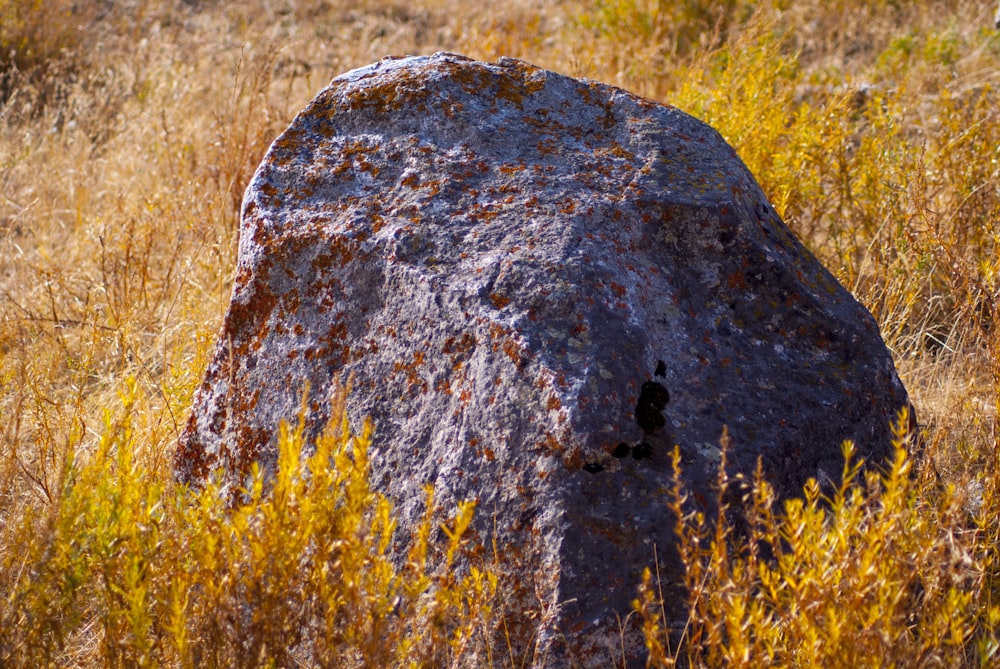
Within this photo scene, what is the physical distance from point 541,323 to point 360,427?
52 cm

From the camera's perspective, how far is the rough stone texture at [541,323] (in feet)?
6.07

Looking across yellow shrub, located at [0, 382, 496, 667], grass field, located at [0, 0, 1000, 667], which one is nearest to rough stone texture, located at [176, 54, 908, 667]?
grass field, located at [0, 0, 1000, 667]

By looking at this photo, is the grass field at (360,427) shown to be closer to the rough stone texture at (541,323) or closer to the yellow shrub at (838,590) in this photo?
the yellow shrub at (838,590)

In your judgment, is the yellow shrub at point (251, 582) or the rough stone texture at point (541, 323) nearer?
the yellow shrub at point (251, 582)

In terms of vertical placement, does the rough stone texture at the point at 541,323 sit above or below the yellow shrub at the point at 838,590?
above

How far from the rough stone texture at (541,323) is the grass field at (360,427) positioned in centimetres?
14

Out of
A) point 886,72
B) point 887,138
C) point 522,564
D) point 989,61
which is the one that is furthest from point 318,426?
point 989,61

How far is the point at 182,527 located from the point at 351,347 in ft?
1.91

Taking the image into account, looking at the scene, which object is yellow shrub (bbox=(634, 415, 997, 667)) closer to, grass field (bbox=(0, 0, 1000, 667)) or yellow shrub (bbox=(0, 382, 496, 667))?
grass field (bbox=(0, 0, 1000, 667))

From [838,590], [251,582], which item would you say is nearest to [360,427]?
[251,582]

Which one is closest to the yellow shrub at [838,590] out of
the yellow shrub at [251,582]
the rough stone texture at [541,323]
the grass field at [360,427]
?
the grass field at [360,427]

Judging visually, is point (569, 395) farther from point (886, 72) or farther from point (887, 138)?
point (886, 72)

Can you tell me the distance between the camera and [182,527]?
2.00 m

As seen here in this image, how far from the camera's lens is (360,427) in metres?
2.07
